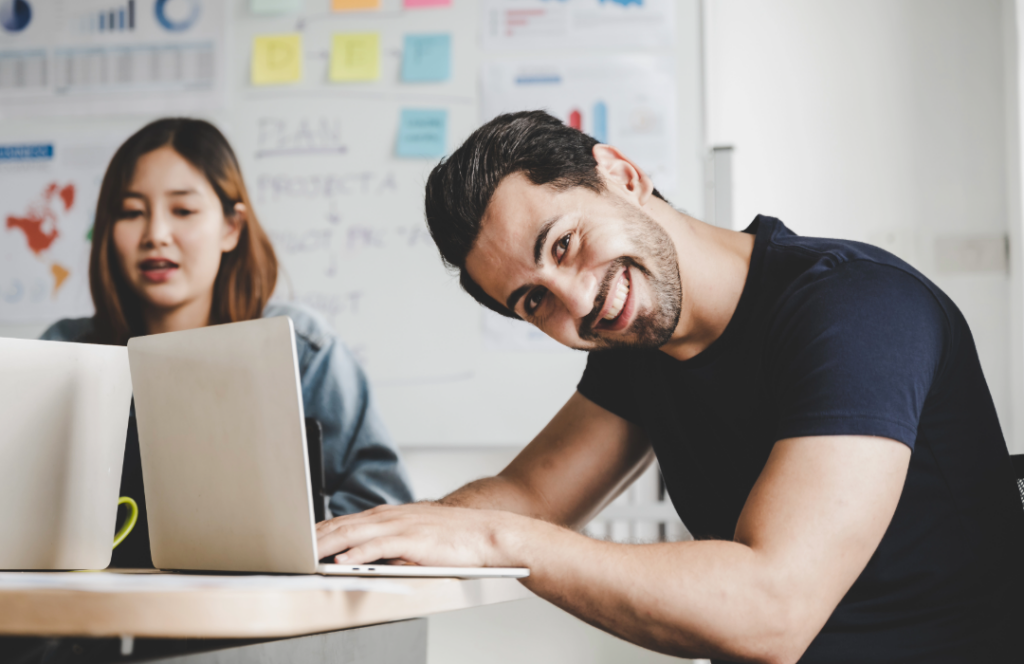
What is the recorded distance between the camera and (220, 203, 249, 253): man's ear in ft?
6.16

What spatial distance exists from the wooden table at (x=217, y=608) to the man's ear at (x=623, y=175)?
635 millimetres

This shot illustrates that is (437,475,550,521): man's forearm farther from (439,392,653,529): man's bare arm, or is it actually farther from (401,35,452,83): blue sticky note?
(401,35,452,83): blue sticky note

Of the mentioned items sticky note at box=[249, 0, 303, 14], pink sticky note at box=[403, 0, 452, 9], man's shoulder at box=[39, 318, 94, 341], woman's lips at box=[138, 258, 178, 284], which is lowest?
man's shoulder at box=[39, 318, 94, 341]

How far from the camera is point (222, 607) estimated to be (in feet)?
1.69

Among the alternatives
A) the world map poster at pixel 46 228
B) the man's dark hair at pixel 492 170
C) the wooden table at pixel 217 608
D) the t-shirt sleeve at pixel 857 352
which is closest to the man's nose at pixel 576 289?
the man's dark hair at pixel 492 170

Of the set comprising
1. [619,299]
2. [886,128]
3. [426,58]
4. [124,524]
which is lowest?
[124,524]

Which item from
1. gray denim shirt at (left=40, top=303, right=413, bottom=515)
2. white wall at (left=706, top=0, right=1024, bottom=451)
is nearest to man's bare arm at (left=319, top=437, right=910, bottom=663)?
gray denim shirt at (left=40, top=303, right=413, bottom=515)

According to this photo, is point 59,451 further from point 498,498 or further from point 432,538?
point 498,498

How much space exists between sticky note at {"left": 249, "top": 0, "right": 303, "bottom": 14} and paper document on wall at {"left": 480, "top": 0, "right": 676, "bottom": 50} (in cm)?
51

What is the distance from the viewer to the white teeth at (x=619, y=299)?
3.45 feet

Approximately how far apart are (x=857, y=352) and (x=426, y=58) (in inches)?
63.6

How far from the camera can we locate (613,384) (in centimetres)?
122

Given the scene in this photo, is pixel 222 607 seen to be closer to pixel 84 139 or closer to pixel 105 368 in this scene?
pixel 105 368

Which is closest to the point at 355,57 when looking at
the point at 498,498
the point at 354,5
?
the point at 354,5
